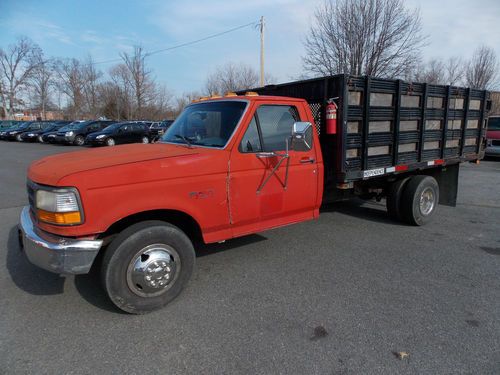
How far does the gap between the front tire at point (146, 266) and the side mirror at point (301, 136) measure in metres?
1.56

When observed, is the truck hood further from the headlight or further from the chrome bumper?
the chrome bumper

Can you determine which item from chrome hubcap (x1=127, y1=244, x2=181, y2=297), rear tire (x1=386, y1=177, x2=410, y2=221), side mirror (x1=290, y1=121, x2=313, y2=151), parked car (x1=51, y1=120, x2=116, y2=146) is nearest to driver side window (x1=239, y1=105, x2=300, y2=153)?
side mirror (x1=290, y1=121, x2=313, y2=151)

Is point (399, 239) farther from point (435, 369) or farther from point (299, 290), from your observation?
point (435, 369)

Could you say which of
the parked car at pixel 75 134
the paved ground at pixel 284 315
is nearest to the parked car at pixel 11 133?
the parked car at pixel 75 134

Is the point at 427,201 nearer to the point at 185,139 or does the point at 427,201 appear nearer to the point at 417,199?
the point at 417,199

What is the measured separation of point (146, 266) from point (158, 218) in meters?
0.51

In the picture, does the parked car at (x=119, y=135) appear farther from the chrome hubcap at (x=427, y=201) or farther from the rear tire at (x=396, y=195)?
the chrome hubcap at (x=427, y=201)

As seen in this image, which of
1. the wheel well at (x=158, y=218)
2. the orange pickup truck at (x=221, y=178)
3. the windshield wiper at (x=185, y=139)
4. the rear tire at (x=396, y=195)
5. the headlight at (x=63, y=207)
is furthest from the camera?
→ the rear tire at (x=396, y=195)

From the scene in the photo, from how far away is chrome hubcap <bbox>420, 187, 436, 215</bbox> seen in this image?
5.96 meters

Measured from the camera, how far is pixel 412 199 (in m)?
5.68

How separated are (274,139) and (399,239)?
107 inches

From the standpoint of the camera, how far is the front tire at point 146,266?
119 inches

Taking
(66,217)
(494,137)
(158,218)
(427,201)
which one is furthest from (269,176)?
(494,137)

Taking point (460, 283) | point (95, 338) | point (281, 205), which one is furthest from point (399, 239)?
point (95, 338)
